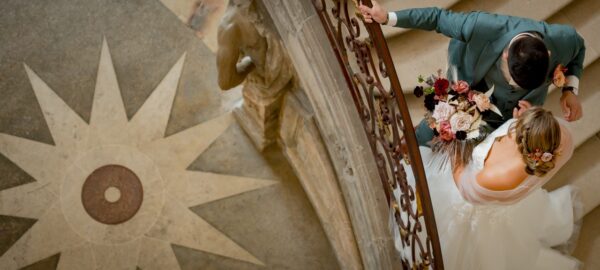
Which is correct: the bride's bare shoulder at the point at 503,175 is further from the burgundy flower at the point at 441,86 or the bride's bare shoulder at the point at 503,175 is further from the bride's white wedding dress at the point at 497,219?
the burgundy flower at the point at 441,86

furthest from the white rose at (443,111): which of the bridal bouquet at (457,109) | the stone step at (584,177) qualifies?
the stone step at (584,177)

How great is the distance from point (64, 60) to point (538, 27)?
4.04 metres

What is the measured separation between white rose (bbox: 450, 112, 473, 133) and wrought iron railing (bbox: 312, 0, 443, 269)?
29 centimetres

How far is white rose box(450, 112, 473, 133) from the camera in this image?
3850mm

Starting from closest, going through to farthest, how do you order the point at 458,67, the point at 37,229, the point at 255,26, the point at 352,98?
the point at 458,67 < the point at 352,98 < the point at 255,26 < the point at 37,229

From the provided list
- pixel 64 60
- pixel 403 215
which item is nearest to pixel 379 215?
pixel 403 215

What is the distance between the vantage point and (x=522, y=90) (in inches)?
151

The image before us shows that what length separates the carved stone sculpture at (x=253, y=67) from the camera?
4848 mm

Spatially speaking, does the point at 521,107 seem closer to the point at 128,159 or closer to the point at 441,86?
the point at 441,86

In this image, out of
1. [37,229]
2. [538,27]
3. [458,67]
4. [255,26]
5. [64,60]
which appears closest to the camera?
[538,27]

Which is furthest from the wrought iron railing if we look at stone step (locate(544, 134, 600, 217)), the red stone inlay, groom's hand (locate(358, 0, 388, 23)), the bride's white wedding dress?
the red stone inlay

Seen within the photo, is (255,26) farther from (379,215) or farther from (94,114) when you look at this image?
(94,114)

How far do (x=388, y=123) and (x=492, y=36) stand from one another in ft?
2.37

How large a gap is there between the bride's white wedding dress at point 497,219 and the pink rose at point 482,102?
137 mm
